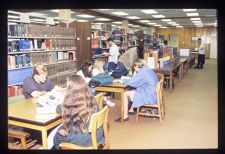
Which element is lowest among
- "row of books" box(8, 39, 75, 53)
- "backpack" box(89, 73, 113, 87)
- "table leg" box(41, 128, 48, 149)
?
"table leg" box(41, 128, 48, 149)

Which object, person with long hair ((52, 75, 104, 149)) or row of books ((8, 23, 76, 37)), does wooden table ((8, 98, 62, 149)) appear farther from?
row of books ((8, 23, 76, 37))

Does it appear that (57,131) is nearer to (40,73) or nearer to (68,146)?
(68,146)

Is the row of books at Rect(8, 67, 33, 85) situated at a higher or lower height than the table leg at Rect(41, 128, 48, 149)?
higher

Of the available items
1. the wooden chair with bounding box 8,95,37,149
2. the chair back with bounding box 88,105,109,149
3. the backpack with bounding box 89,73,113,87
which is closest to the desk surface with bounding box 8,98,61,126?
the wooden chair with bounding box 8,95,37,149

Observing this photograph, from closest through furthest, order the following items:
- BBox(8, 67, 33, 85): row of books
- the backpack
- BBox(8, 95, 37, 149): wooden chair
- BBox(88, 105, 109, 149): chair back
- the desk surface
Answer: BBox(88, 105, 109, 149): chair back < the desk surface < BBox(8, 95, 37, 149): wooden chair < the backpack < BBox(8, 67, 33, 85): row of books

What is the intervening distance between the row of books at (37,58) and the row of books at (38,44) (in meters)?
0.12

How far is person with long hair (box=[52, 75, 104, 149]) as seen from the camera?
7.73 ft

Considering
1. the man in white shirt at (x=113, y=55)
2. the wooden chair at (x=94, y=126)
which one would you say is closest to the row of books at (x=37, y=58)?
the man in white shirt at (x=113, y=55)

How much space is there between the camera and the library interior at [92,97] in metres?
2.40

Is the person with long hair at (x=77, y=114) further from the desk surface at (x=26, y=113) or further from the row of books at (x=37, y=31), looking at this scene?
the row of books at (x=37, y=31)

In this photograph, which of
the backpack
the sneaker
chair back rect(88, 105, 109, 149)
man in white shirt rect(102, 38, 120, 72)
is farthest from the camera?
man in white shirt rect(102, 38, 120, 72)

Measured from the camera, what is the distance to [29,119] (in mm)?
2361

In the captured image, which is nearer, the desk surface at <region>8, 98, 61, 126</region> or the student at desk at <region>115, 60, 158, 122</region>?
the desk surface at <region>8, 98, 61, 126</region>

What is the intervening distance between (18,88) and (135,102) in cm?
221
